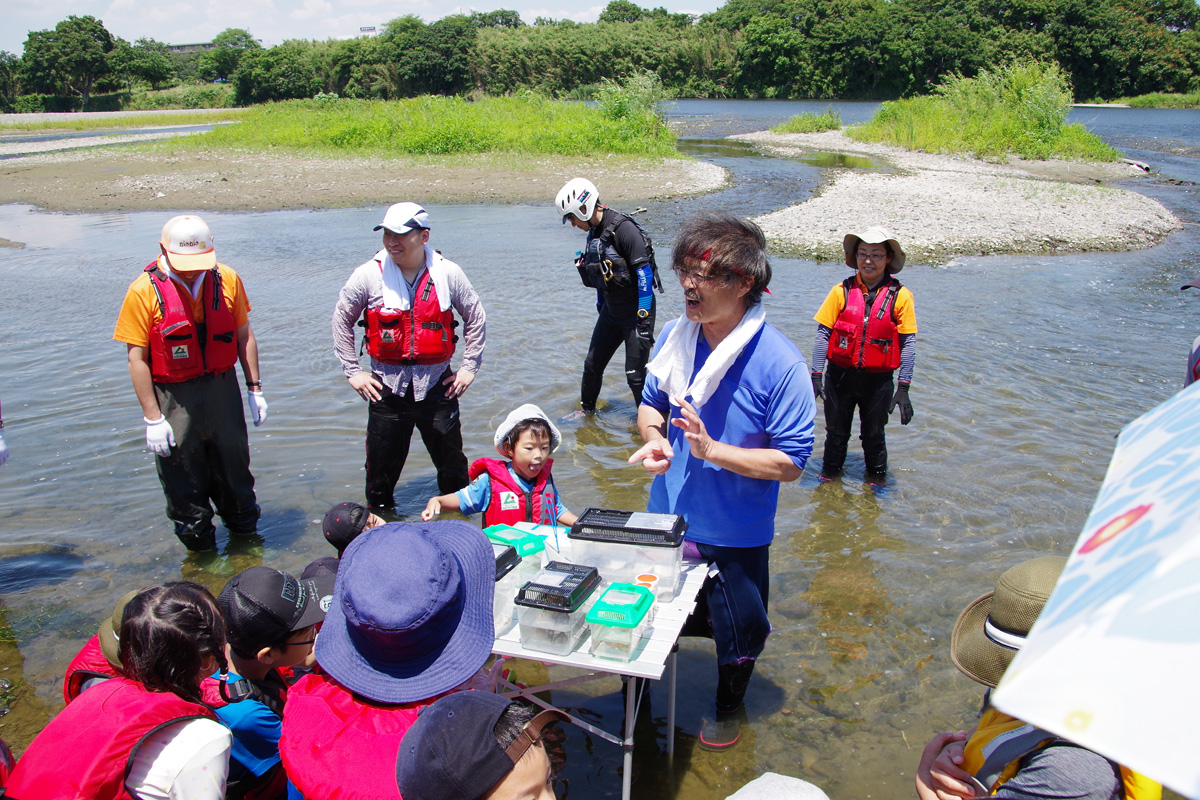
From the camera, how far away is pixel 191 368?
177 inches

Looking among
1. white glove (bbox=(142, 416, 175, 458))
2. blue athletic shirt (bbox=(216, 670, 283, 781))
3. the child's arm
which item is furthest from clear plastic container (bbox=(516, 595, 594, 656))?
white glove (bbox=(142, 416, 175, 458))

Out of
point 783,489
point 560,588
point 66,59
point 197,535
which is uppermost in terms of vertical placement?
point 66,59

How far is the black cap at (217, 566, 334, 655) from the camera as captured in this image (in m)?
2.69

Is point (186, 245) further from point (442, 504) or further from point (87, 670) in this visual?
point (87, 670)

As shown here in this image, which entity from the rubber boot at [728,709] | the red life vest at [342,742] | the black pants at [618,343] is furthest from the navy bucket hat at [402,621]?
the black pants at [618,343]

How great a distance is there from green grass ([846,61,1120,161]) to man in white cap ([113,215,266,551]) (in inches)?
1109

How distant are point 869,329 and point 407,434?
326cm

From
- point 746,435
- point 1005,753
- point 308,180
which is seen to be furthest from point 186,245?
point 308,180

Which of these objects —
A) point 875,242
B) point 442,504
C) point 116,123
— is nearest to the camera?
point 442,504

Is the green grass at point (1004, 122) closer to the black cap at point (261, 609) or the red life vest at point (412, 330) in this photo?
the red life vest at point (412, 330)

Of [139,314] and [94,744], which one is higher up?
[139,314]

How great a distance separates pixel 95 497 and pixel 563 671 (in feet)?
13.6

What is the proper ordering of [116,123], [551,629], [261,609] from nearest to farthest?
[551,629] < [261,609] < [116,123]

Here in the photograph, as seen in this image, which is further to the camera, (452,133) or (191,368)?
(452,133)
